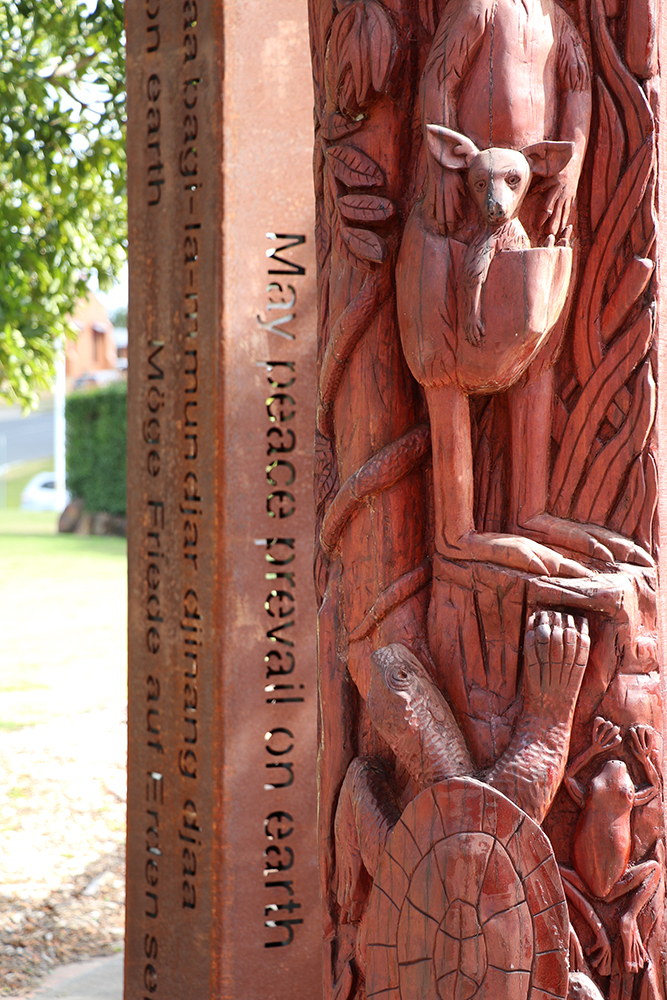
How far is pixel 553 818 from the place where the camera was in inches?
57.1

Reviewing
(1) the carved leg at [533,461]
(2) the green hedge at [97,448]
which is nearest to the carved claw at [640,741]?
(1) the carved leg at [533,461]

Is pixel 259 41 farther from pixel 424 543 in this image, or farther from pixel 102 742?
pixel 102 742

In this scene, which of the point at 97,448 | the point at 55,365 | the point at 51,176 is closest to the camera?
the point at 51,176

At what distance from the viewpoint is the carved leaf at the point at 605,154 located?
1.48 metres

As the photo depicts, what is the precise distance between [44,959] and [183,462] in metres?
2.22

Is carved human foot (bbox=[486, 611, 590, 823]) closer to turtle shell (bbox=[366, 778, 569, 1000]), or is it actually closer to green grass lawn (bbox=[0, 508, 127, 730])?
turtle shell (bbox=[366, 778, 569, 1000])

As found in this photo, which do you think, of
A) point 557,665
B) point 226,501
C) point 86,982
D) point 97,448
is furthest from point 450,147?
point 97,448

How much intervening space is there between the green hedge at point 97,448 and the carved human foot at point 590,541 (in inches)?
702

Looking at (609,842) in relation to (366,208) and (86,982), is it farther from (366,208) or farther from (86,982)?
(86,982)

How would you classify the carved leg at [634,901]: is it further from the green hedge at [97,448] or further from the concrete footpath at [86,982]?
the green hedge at [97,448]

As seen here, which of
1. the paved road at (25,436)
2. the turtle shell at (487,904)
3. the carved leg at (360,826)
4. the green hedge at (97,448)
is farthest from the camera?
the paved road at (25,436)

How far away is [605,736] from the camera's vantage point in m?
1.43

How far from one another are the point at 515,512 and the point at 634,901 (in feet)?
1.85

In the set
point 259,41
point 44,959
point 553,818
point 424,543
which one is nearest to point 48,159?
point 259,41
